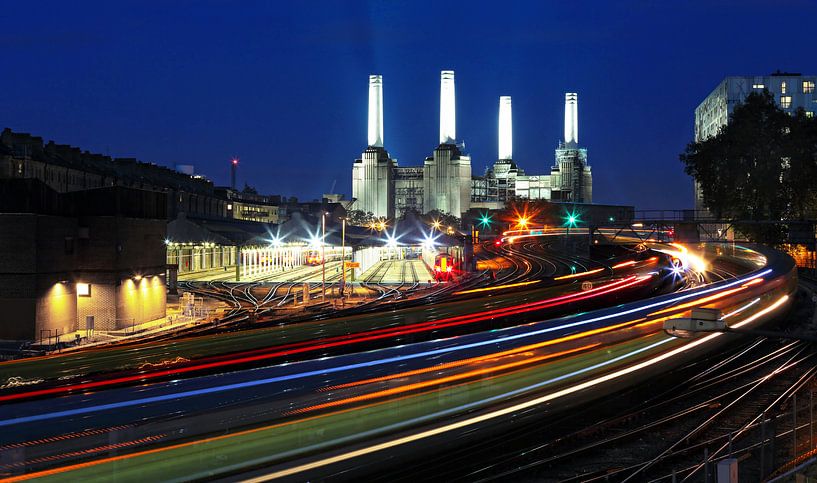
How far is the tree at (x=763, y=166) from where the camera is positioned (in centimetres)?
5888

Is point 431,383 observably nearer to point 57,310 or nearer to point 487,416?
point 487,416

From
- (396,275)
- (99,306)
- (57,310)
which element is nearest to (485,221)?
(396,275)

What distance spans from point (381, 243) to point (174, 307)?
1369 inches

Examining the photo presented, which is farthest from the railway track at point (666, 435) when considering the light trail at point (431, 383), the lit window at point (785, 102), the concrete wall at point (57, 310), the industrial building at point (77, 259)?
the lit window at point (785, 102)

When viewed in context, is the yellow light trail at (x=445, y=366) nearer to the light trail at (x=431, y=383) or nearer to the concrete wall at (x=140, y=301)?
the light trail at (x=431, y=383)

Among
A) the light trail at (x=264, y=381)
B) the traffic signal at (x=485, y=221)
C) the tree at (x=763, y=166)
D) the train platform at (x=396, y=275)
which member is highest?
the tree at (x=763, y=166)

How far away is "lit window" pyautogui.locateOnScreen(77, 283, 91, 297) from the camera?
114ft

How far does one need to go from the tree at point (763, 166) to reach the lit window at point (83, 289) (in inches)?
1912

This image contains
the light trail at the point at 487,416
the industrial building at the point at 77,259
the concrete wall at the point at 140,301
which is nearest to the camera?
the light trail at the point at 487,416

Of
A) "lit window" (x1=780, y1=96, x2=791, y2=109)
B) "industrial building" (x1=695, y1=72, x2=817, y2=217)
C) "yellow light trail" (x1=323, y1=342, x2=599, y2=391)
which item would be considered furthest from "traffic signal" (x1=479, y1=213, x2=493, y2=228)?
"yellow light trail" (x1=323, y1=342, x2=599, y2=391)

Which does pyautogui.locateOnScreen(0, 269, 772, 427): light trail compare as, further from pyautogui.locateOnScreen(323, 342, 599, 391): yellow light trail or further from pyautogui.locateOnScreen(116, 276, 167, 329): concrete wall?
pyautogui.locateOnScreen(116, 276, 167, 329): concrete wall

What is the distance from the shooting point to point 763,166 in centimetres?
6006

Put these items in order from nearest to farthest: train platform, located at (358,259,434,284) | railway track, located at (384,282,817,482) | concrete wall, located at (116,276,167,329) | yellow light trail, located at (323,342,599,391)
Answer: yellow light trail, located at (323,342,599,391) < railway track, located at (384,282,817,482) < concrete wall, located at (116,276,167,329) < train platform, located at (358,259,434,284)

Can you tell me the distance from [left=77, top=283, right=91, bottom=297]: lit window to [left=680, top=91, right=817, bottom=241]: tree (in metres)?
48.6
